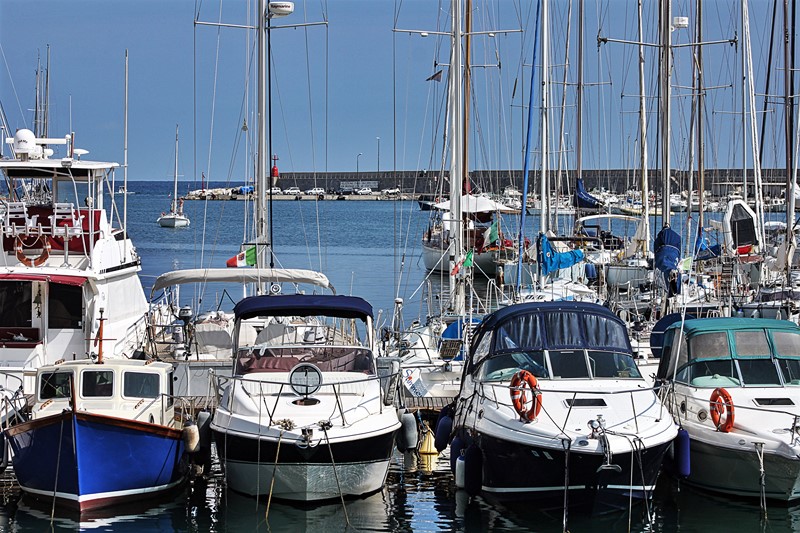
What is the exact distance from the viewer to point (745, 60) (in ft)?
131

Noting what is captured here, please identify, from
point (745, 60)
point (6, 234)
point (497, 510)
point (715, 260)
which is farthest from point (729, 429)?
point (745, 60)

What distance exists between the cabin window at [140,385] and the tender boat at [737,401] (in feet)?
25.9

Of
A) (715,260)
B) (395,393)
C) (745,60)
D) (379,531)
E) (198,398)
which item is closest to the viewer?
(379,531)

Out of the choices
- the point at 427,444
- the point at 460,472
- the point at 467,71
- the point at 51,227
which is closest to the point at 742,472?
the point at 460,472

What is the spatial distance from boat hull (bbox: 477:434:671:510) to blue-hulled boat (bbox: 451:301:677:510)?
0.01 m

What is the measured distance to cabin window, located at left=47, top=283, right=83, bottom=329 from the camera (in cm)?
2225

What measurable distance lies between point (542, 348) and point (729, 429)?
9.91 feet

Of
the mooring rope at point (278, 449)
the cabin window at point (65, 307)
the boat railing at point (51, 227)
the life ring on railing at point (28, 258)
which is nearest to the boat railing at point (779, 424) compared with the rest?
the mooring rope at point (278, 449)

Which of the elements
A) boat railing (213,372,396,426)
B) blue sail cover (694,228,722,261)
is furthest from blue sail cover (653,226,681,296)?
boat railing (213,372,396,426)

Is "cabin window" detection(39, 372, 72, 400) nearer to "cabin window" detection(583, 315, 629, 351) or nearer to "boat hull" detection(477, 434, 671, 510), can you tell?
"boat hull" detection(477, 434, 671, 510)

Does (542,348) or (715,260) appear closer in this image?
(542,348)

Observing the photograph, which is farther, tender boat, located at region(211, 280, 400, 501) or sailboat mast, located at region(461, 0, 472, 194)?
sailboat mast, located at region(461, 0, 472, 194)

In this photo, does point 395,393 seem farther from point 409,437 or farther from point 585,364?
point 585,364

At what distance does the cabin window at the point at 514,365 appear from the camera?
59.4ft
